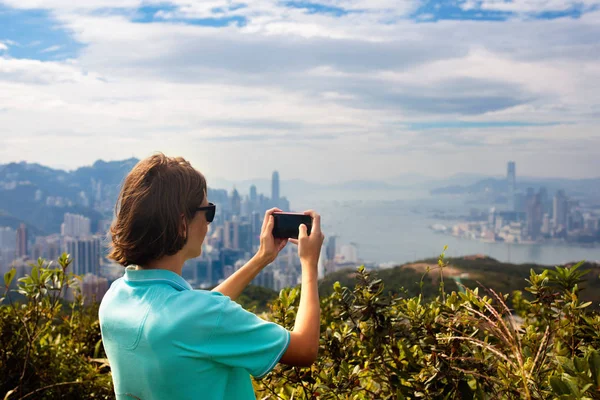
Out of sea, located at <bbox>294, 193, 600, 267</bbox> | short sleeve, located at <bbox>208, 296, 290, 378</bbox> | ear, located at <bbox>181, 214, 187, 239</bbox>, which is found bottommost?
sea, located at <bbox>294, 193, 600, 267</bbox>

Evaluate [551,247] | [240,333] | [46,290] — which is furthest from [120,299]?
[551,247]

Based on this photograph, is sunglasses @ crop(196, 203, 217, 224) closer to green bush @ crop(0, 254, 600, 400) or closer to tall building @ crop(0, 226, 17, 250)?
green bush @ crop(0, 254, 600, 400)

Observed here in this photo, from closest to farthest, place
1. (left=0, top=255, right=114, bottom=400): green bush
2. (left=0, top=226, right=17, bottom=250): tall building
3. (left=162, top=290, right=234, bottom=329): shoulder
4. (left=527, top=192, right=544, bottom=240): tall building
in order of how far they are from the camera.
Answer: (left=162, top=290, right=234, bottom=329): shoulder, (left=0, top=255, right=114, bottom=400): green bush, (left=0, top=226, right=17, bottom=250): tall building, (left=527, top=192, right=544, bottom=240): tall building

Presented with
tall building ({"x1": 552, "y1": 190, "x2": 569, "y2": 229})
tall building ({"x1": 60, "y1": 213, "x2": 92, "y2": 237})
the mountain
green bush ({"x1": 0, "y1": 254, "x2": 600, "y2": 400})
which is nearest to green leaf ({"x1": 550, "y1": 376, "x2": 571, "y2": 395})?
green bush ({"x1": 0, "y1": 254, "x2": 600, "y2": 400})

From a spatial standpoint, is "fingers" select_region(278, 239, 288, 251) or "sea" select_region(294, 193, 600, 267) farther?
"sea" select_region(294, 193, 600, 267)

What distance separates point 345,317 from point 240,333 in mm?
899

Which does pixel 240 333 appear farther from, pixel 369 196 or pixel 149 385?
pixel 369 196

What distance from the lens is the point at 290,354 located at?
136 centimetres

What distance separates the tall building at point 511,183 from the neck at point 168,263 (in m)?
92.9

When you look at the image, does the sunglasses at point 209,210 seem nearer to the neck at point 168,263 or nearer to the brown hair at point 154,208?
the brown hair at point 154,208

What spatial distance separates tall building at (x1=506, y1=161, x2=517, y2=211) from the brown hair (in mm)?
92909

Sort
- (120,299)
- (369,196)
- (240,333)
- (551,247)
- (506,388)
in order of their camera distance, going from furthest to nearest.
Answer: (369,196) < (551,247) < (506,388) < (120,299) < (240,333)

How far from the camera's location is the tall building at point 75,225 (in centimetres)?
5633

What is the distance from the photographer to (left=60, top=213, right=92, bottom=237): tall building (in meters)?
56.3
